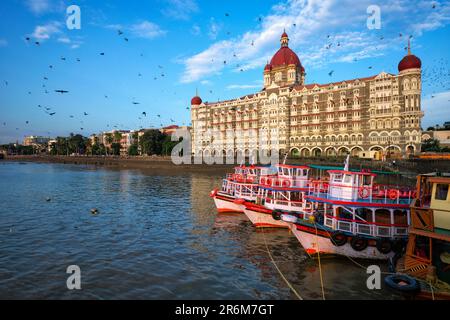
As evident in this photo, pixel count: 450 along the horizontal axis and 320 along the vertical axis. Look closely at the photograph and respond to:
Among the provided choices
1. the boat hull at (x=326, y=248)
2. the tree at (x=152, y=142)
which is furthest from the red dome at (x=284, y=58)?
the boat hull at (x=326, y=248)

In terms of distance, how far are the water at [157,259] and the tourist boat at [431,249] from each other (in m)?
1.43

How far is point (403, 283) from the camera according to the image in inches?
539

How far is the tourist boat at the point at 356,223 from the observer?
18.7m

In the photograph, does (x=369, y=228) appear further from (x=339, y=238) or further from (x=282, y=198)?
(x=282, y=198)

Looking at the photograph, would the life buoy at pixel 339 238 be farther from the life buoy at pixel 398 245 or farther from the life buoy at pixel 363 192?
the life buoy at pixel 363 192

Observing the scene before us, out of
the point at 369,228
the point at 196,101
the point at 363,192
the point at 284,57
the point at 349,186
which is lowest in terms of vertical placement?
the point at 369,228

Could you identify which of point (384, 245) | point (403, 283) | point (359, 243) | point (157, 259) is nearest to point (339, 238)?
point (359, 243)

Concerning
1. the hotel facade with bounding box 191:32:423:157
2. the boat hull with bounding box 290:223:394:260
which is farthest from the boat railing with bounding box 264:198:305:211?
the hotel facade with bounding box 191:32:423:157

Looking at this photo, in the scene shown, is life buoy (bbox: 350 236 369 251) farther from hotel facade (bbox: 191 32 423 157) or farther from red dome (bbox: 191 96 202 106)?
red dome (bbox: 191 96 202 106)

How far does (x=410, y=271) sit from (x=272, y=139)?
86.1 m

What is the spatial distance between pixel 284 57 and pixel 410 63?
40.5 meters

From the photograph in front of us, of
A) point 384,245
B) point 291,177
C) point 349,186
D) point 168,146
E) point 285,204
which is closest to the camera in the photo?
point 384,245
